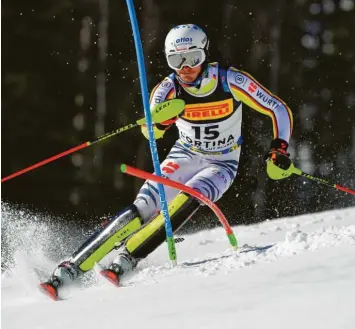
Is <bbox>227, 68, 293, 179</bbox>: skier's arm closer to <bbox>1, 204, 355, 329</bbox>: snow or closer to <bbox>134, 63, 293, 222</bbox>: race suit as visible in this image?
<bbox>134, 63, 293, 222</bbox>: race suit

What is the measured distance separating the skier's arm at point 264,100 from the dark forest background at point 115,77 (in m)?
7.47

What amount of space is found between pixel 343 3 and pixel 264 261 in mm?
11469

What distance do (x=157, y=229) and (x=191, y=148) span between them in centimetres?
69

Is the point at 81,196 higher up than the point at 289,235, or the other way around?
the point at 289,235

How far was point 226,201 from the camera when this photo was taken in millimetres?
14898

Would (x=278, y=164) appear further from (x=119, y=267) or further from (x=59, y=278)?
(x=59, y=278)

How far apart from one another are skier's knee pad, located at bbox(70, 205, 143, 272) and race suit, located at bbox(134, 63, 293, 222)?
0.28 feet

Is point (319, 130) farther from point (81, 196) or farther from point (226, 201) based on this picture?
point (81, 196)

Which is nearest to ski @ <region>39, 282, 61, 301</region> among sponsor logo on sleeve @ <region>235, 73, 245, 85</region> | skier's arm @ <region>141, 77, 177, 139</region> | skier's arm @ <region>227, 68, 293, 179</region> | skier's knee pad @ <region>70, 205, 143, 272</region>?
skier's knee pad @ <region>70, 205, 143, 272</region>

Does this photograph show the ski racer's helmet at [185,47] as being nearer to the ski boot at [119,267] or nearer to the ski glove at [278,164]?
the ski glove at [278,164]

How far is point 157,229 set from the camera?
14.5ft

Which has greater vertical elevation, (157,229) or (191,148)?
(191,148)

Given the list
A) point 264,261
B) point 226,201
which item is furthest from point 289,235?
point 226,201

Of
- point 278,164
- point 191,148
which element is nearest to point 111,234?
point 191,148
